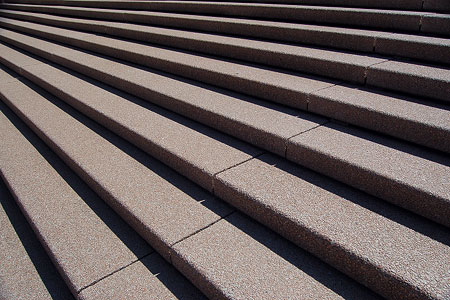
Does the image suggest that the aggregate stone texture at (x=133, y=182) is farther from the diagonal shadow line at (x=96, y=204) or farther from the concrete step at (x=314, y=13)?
the concrete step at (x=314, y=13)

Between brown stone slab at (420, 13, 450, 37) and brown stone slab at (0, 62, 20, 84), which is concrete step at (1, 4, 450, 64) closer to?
brown stone slab at (420, 13, 450, 37)

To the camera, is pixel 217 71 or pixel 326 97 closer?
pixel 326 97

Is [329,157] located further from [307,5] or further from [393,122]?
[307,5]

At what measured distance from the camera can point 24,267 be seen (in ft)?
8.70

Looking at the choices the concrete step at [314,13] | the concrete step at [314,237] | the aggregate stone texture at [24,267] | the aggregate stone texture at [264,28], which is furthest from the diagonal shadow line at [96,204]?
the concrete step at [314,13]

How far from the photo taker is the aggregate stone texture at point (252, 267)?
1.83 meters

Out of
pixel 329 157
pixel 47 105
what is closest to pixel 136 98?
pixel 47 105

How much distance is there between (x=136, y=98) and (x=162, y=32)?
1536 mm

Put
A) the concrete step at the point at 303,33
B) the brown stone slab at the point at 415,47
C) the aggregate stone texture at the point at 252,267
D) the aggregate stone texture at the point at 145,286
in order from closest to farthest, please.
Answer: the aggregate stone texture at the point at 252,267
the aggregate stone texture at the point at 145,286
the brown stone slab at the point at 415,47
the concrete step at the point at 303,33

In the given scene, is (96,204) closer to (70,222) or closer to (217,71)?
(70,222)

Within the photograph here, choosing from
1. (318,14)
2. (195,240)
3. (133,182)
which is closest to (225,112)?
(133,182)

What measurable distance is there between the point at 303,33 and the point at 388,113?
65.5 inches

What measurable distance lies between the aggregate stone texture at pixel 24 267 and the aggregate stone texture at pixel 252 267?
0.97 metres

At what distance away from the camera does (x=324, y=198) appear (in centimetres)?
221
